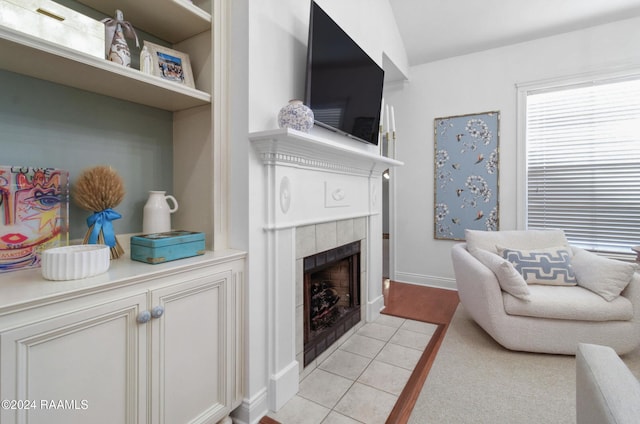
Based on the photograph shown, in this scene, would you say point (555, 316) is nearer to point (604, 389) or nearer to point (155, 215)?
point (604, 389)

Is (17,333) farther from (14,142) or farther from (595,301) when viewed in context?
(595,301)

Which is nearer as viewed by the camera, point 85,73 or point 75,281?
point 75,281

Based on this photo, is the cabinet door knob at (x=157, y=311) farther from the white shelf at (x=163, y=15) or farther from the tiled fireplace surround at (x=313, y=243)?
the white shelf at (x=163, y=15)

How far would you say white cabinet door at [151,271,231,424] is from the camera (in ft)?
3.87

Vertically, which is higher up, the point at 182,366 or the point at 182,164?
the point at 182,164

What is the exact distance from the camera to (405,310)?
3049mm

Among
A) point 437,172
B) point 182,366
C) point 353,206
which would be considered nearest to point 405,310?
point 353,206

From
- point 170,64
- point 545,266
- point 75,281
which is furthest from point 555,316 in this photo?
point 170,64

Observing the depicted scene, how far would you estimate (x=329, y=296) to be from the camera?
2445mm

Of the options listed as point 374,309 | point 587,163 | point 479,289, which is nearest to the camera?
point 479,289

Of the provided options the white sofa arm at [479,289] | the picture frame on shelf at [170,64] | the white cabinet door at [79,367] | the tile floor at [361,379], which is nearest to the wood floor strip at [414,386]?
the tile floor at [361,379]

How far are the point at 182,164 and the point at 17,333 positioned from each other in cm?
105

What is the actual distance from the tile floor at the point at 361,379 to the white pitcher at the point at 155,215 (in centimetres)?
110

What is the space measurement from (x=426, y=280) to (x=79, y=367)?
3.55 meters
